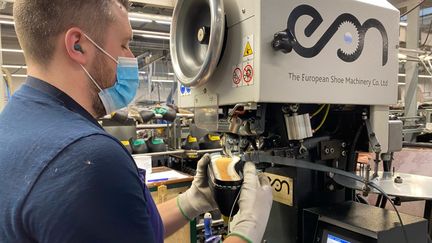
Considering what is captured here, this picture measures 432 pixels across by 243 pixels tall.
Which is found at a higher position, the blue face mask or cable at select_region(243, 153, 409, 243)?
the blue face mask

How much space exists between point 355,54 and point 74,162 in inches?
33.4

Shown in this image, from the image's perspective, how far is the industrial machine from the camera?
0.90m

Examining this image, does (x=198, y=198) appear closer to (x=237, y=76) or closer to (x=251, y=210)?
(x=251, y=210)

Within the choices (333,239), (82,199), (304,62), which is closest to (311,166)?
(333,239)

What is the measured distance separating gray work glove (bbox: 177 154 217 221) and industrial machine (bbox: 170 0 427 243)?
0.52 ft

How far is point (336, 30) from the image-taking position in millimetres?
985

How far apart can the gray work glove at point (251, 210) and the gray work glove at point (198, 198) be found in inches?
9.6

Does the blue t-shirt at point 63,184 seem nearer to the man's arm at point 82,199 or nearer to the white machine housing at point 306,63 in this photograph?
the man's arm at point 82,199

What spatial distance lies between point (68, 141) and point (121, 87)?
0.35 metres

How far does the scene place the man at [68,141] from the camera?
0.57 meters

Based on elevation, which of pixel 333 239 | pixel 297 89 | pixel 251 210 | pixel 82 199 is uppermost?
pixel 297 89

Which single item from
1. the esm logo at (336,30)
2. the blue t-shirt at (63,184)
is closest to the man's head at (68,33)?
the blue t-shirt at (63,184)

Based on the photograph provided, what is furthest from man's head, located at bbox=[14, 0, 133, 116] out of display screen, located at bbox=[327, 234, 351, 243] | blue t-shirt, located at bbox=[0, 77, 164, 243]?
display screen, located at bbox=[327, 234, 351, 243]

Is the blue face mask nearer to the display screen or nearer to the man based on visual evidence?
the man
